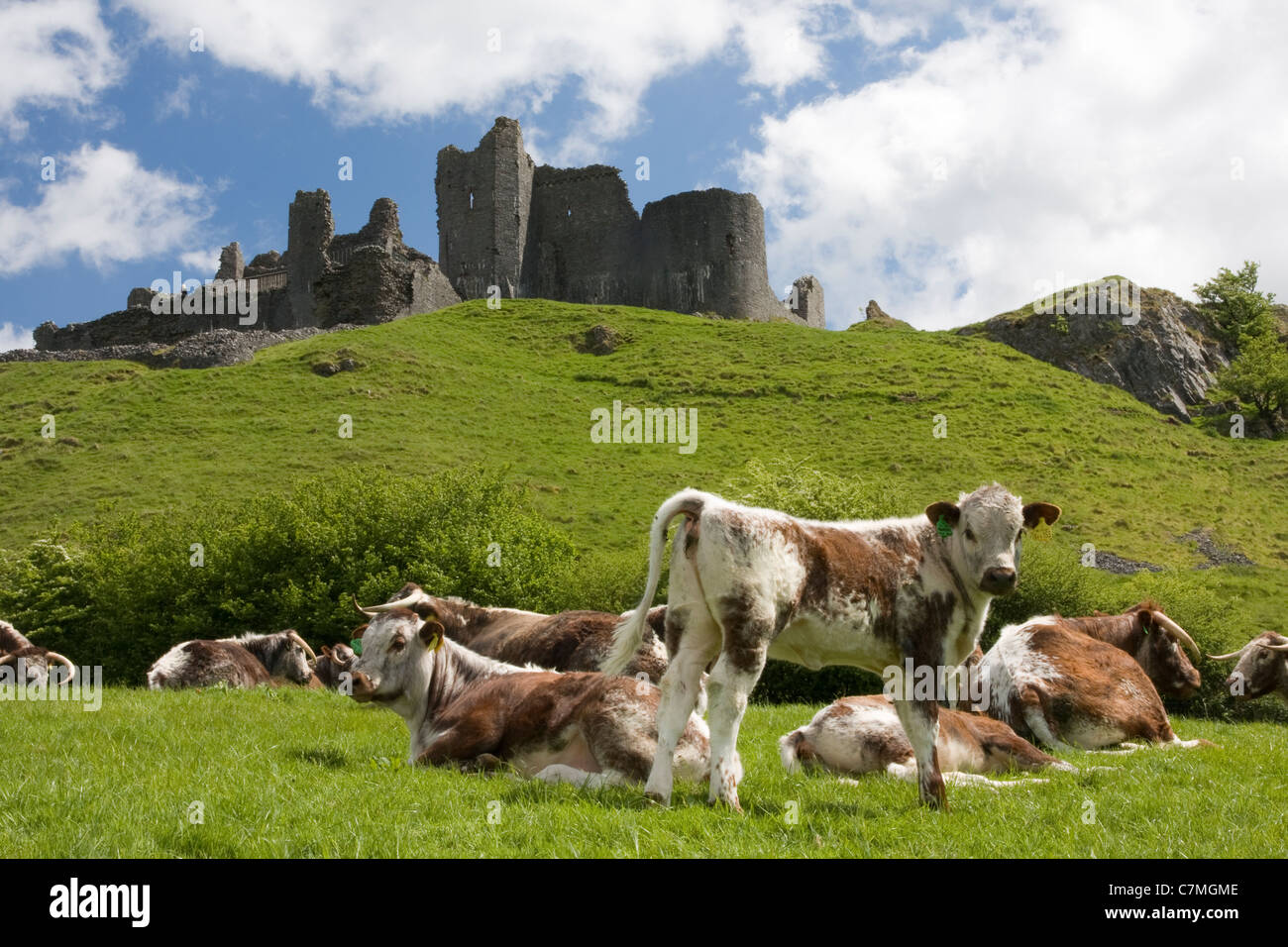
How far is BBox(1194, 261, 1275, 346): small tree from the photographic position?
9669 centimetres

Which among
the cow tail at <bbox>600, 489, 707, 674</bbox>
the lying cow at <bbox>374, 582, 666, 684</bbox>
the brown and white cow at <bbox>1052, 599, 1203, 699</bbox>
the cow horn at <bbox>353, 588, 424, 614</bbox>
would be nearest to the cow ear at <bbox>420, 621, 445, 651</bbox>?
the cow horn at <bbox>353, 588, 424, 614</bbox>

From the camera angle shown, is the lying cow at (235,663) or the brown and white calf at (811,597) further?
the lying cow at (235,663)

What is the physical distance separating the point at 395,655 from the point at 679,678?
11.0 ft

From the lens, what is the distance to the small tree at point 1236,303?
9669 cm

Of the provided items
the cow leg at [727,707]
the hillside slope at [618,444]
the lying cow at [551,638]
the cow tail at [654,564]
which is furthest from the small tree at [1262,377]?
the cow leg at [727,707]

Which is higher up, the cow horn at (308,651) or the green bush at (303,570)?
the green bush at (303,570)

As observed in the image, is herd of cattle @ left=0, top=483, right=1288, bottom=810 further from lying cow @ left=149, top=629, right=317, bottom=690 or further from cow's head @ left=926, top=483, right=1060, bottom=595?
lying cow @ left=149, top=629, right=317, bottom=690

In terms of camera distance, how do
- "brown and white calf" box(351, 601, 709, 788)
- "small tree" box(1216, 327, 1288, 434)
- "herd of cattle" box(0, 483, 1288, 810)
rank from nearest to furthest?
"herd of cattle" box(0, 483, 1288, 810) → "brown and white calf" box(351, 601, 709, 788) → "small tree" box(1216, 327, 1288, 434)

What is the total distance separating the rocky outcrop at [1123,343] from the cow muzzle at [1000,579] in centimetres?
8344

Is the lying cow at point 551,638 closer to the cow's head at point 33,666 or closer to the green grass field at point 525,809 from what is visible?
the green grass field at point 525,809

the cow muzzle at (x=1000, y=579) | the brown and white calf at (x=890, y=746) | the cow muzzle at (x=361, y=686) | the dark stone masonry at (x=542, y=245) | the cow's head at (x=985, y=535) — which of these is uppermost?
the dark stone masonry at (x=542, y=245)

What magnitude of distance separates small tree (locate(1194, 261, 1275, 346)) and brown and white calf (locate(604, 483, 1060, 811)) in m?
99.5

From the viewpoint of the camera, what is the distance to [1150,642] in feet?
42.0

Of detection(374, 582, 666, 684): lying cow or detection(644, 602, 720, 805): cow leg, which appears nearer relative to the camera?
detection(644, 602, 720, 805): cow leg
